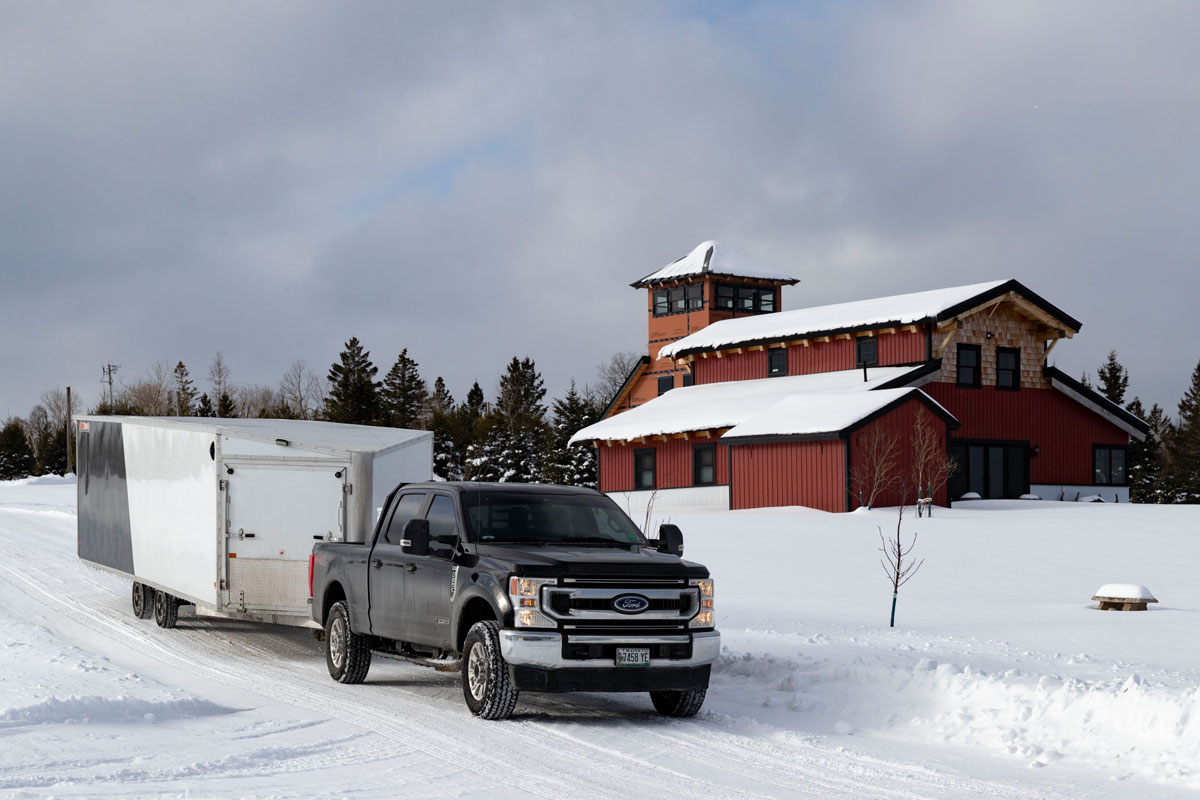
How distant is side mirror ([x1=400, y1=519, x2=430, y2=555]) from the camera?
11.5 meters

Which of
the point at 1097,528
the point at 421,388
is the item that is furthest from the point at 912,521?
the point at 421,388

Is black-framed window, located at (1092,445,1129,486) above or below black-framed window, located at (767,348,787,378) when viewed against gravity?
below

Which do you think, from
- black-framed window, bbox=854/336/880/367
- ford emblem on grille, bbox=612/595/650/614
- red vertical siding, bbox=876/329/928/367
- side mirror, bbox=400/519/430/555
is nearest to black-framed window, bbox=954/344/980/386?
red vertical siding, bbox=876/329/928/367

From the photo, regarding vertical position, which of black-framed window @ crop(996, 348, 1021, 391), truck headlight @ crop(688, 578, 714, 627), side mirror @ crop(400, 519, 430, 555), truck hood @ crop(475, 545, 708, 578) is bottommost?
truck headlight @ crop(688, 578, 714, 627)

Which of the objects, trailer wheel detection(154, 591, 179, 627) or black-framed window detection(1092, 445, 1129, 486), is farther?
black-framed window detection(1092, 445, 1129, 486)

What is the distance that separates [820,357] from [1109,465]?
11.2 meters

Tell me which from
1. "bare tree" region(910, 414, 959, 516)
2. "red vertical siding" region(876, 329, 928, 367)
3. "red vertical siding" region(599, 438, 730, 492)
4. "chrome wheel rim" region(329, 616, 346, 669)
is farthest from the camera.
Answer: "red vertical siding" region(599, 438, 730, 492)

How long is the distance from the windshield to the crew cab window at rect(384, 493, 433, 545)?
93cm

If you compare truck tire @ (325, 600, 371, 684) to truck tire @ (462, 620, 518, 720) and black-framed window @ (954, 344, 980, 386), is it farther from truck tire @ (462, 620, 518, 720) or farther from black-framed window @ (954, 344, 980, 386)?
black-framed window @ (954, 344, 980, 386)

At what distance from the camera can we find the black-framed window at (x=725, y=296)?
67000mm

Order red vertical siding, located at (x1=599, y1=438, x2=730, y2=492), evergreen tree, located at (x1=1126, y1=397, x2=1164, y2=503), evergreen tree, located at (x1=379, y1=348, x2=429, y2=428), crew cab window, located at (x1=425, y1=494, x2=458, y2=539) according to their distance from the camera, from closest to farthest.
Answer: crew cab window, located at (x1=425, y1=494, x2=458, y2=539) < red vertical siding, located at (x1=599, y1=438, x2=730, y2=492) < evergreen tree, located at (x1=1126, y1=397, x2=1164, y2=503) < evergreen tree, located at (x1=379, y1=348, x2=429, y2=428)

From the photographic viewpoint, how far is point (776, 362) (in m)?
49.6

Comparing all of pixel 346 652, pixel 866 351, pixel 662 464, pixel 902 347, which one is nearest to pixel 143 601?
pixel 346 652

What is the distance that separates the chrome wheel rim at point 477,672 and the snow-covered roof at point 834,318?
34535 mm
